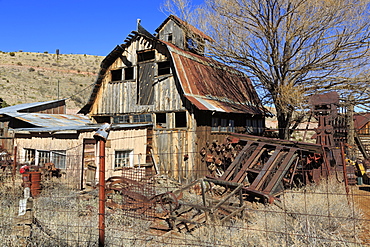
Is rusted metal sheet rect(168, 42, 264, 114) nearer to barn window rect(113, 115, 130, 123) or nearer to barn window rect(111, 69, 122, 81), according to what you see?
barn window rect(111, 69, 122, 81)

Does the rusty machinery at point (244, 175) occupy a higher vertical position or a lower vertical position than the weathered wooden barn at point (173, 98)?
lower

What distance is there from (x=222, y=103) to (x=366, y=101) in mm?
6711

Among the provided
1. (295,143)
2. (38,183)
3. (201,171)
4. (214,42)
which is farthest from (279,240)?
(214,42)

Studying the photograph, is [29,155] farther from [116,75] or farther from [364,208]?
[364,208]

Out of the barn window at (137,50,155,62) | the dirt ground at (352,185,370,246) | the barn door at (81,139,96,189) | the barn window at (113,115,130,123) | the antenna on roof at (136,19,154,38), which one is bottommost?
the dirt ground at (352,185,370,246)

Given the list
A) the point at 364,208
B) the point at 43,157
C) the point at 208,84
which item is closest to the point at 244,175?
the point at 364,208

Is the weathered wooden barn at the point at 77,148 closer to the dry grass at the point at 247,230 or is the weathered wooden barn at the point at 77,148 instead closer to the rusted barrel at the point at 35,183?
A: the rusted barrel at the point at 35,183

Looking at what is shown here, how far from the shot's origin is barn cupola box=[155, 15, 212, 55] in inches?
646

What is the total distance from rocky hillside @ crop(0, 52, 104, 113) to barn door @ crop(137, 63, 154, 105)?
1706 centimetres

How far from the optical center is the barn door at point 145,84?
48.1 ft

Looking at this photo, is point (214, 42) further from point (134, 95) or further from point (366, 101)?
point (366, 101)

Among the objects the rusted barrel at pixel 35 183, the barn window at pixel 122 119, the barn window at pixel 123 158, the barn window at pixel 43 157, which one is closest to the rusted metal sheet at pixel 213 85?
the barn window at pixel 123 158

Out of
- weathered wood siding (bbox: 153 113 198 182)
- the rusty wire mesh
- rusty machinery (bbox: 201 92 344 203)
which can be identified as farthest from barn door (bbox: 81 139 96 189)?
rusty machinery (bbox: 201 92 344 203)

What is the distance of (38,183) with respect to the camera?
35.2ft
